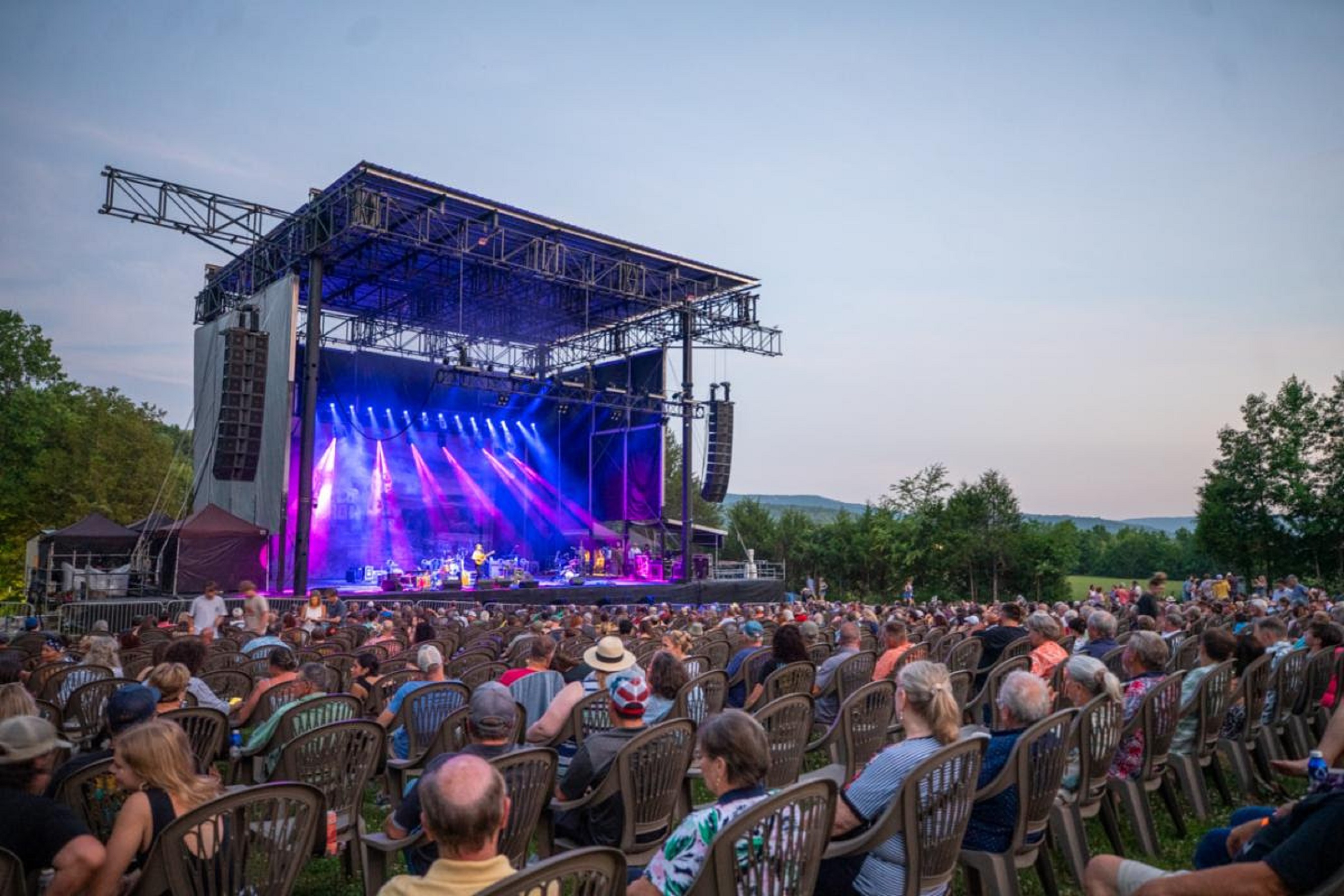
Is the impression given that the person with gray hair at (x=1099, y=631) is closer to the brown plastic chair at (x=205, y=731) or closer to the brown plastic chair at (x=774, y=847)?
the brown plastic chair at (x=774, y=847)

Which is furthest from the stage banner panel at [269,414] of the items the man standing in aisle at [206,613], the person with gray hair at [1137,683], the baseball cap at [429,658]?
the person with gray hair at [1137,683]

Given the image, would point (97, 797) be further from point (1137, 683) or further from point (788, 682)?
point (1137, 683)

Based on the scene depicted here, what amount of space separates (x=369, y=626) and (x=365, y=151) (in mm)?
37223

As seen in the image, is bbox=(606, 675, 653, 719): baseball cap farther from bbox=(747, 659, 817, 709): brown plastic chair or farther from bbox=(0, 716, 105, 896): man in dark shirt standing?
bbox=(747, 659, 817, 709): brown plastic chair

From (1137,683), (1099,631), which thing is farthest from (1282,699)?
(1137,683)

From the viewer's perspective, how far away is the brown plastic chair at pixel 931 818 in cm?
233

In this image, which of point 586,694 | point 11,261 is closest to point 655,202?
point 11,261

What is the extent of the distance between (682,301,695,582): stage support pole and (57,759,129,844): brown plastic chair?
70.9ft

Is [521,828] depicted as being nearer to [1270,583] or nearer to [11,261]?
[1270,583]

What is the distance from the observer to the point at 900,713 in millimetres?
2771

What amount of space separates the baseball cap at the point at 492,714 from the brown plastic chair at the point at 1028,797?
5.46 ft

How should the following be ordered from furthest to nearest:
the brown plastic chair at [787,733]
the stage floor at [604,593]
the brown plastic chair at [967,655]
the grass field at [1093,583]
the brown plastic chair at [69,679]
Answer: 1. the grass field at [1093,583]
2. the stage floor at [604,593]
3. the brown plastic chair at [967,655]
4. the brown plastic chair at [69,679]
5. the brown plastic chair at [787,733]

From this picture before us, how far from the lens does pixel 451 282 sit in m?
22.9

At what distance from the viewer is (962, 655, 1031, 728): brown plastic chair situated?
494 centimetres
